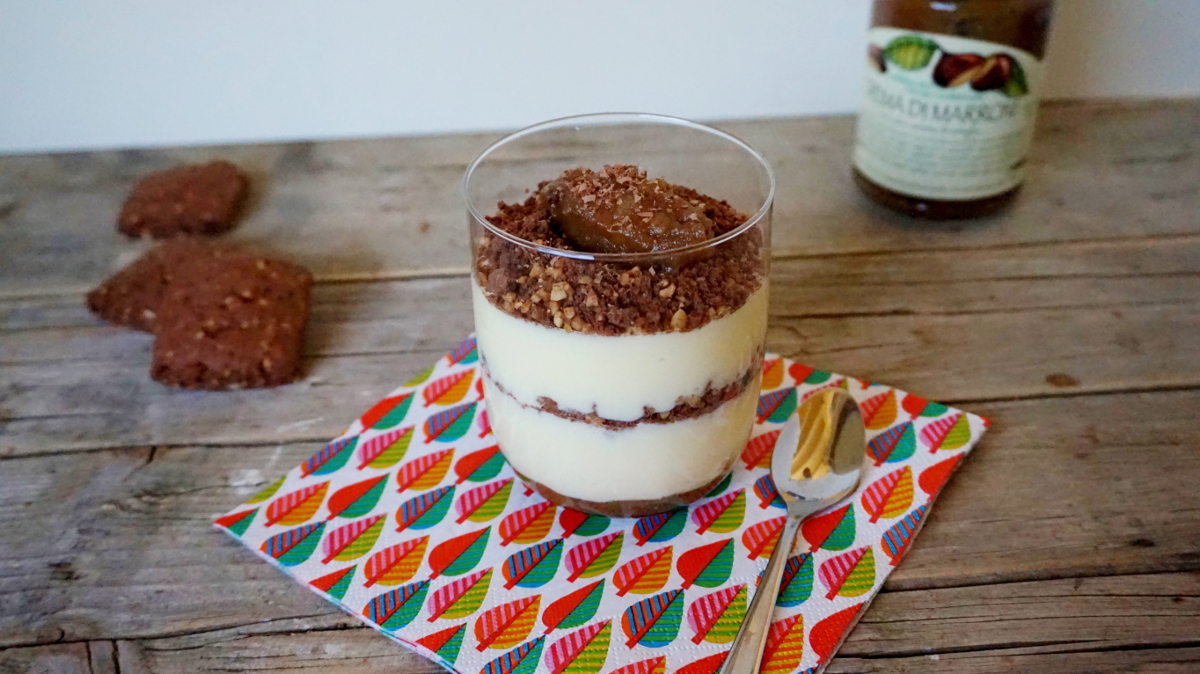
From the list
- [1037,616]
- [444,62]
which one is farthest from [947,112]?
[444,62]

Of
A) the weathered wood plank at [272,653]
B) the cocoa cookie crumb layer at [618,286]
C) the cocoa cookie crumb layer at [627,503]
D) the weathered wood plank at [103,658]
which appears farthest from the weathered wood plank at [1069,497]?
the weathered wood plank at [103,658]

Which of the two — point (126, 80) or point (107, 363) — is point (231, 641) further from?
point (126, 80)

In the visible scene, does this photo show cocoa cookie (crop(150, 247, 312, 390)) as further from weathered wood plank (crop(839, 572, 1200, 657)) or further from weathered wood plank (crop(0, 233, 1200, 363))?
weathered wood plank (crop(839, 572, 1200, 657))

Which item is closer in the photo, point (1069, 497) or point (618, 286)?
point (618, 286)

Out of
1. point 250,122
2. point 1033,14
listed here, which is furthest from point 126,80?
point 1033,14

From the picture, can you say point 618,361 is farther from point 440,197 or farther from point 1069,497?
point 440,197
